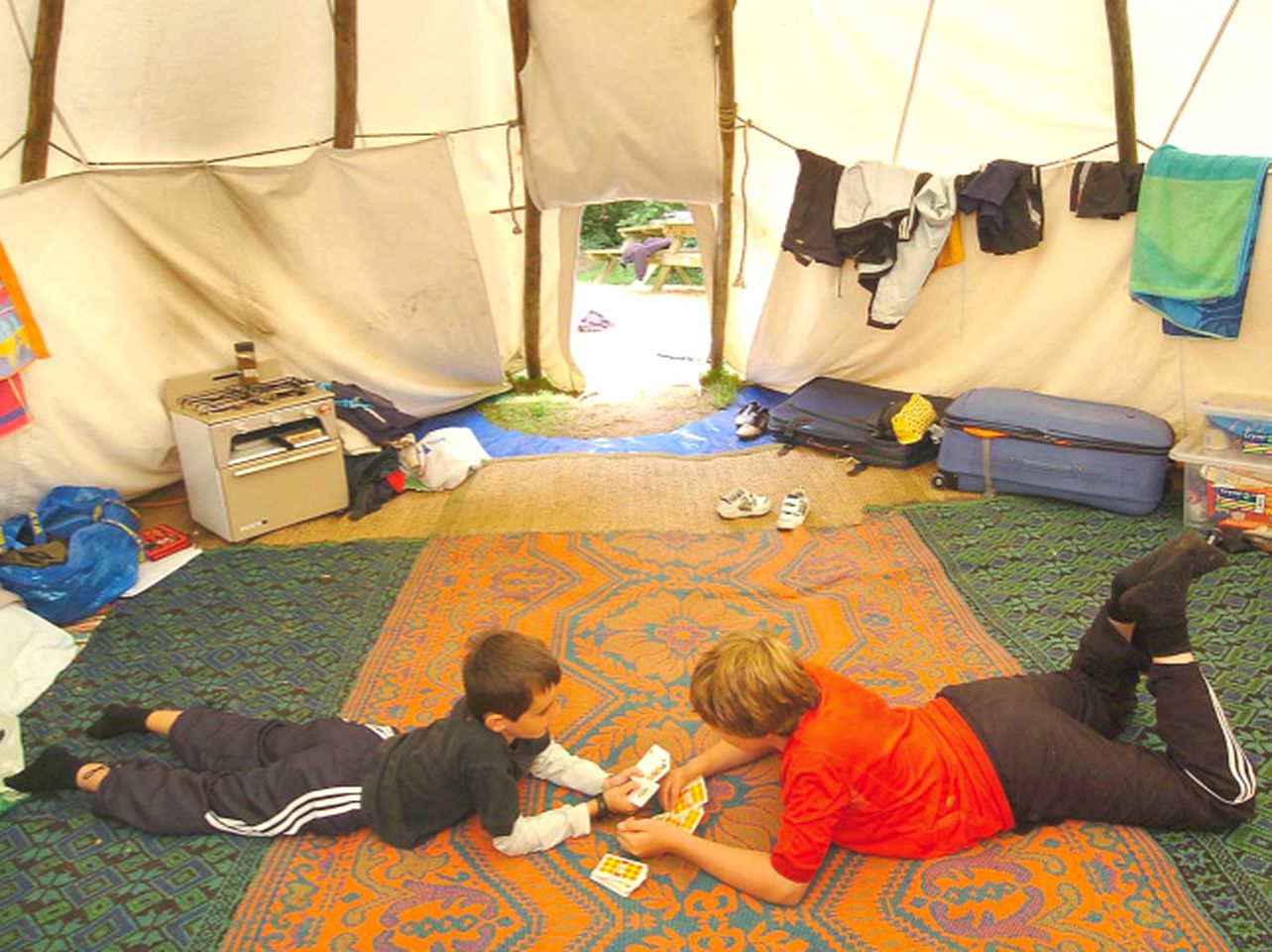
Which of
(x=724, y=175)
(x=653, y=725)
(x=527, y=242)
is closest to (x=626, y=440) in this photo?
(x=527, y=242)

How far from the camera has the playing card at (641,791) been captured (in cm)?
238

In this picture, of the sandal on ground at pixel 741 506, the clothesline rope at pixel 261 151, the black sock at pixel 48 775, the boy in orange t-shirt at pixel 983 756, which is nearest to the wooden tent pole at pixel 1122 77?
the sandal on ground at pixel 741 506

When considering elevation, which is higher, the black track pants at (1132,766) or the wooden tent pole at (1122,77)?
the wooden tent pole at (1122,77)

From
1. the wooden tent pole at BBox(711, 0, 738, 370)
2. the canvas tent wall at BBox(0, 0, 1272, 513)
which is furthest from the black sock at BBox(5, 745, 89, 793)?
the wooden tent pole at BBox(711, 0, 738, 370)

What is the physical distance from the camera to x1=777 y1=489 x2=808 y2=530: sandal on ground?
4062 millimetres

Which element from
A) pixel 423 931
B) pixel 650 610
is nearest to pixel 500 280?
pixel 650 610

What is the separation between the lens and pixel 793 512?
161 inches

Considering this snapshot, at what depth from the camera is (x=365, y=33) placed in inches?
184

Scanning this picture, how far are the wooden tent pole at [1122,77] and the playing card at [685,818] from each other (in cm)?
359

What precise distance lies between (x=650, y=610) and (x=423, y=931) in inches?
59.5

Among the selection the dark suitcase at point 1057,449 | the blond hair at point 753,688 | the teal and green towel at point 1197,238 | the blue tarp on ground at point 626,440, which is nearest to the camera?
the blond hair at point 753,688

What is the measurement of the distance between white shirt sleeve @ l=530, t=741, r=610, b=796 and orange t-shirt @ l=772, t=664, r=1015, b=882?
1.90 feet

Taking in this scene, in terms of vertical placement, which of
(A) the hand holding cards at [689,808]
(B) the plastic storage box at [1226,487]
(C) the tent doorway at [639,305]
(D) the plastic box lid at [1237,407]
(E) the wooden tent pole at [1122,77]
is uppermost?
(E) the wooden tent pole at [1122,77]

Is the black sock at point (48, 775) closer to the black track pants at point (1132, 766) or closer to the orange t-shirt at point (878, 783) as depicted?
the orange t-shirt at point (878, 783)
